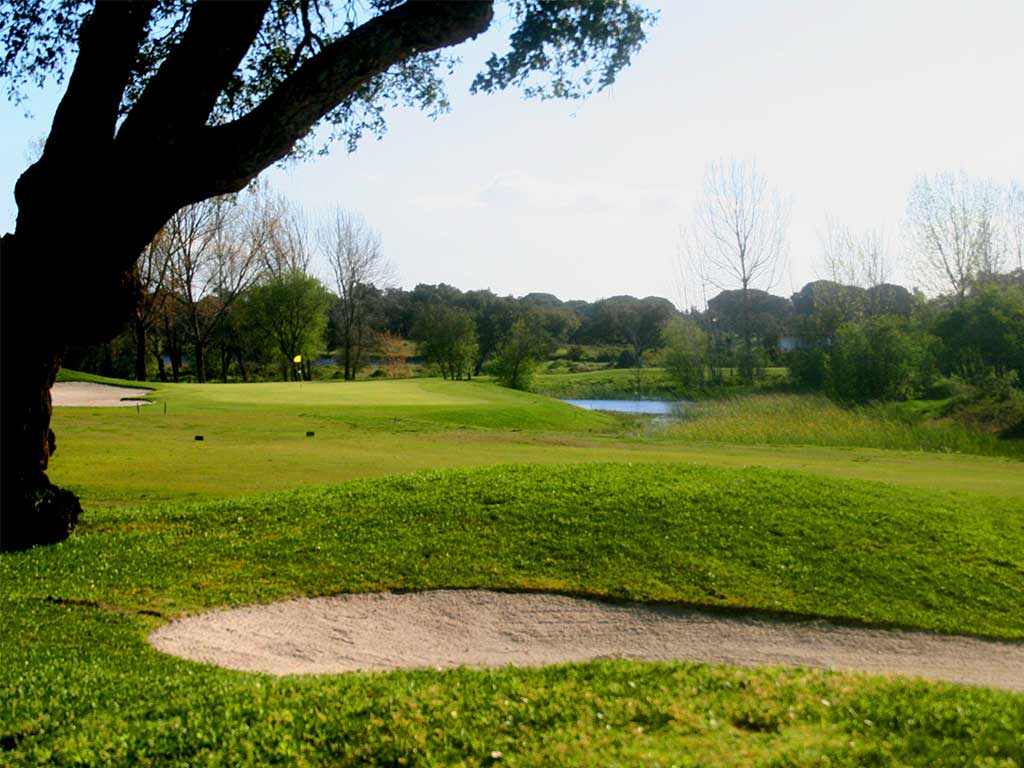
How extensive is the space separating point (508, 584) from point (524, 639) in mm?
1118

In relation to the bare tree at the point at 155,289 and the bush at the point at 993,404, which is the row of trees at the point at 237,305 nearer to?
the bare tree at the point at 155,289

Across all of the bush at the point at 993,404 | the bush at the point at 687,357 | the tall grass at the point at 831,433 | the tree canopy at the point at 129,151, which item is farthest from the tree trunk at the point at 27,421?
the bush at the point at 687,357

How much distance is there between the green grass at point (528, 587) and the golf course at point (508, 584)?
0.10 feet

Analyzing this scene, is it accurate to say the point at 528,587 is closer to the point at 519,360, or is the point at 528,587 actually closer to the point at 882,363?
the point at 882,363

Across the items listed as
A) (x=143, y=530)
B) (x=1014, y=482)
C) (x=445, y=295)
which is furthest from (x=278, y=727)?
(x=445, y=295)

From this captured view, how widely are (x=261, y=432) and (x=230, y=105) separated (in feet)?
39.3

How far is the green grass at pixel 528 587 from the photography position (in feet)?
16.0

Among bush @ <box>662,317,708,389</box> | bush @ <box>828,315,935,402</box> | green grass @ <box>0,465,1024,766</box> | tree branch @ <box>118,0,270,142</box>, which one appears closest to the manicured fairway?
green grass @ <box>0,465,1024,766</box>

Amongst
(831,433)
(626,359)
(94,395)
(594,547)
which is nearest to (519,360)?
(626,359)

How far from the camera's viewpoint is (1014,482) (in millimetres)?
16516

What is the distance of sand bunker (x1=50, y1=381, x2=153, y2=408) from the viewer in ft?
104

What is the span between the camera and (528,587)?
9.97 m

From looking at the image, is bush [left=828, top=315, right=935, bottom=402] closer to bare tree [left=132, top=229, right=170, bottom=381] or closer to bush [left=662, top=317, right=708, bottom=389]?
bush [left=662, top=317, right=708, bottom=389]

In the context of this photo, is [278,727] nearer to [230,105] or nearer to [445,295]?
[230,105]
